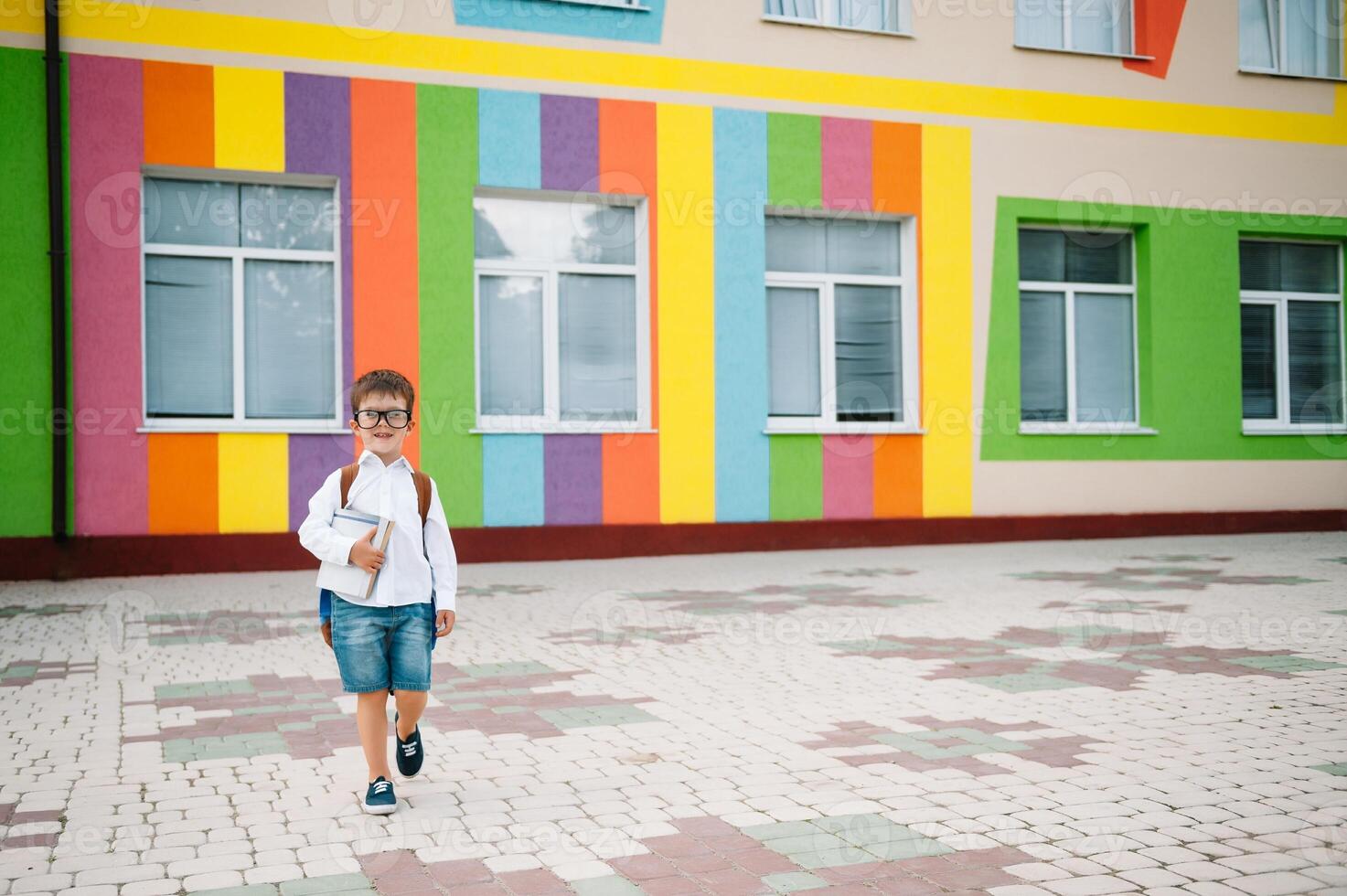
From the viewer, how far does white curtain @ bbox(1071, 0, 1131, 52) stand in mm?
15742

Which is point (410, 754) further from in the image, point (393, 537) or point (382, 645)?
point (393, 537)

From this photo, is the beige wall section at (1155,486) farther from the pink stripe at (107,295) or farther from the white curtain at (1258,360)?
the pink stripe at (107,295)

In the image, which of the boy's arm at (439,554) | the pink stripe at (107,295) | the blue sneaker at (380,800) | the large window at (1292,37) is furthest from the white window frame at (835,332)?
the blue sneaker at (380,800)

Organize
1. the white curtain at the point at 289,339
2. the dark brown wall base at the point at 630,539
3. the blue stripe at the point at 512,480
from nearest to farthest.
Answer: the dark brown wall base at the point at 630,539 → the white curtain at the point at 289,339 → the blue stripe at the point at 512,480

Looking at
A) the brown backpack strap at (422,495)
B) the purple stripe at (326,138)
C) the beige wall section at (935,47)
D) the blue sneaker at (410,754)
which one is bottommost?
the blue sneaker at (410,754)

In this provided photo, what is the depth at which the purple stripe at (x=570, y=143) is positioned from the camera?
526 inches

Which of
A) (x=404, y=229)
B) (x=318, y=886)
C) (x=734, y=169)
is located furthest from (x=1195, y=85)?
(x=318, y=886)

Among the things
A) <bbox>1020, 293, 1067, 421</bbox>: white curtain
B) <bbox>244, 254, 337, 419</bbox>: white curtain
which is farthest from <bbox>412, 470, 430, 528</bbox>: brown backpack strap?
<bbox>1020, 293, 1067, 421</bbox>: white curtain

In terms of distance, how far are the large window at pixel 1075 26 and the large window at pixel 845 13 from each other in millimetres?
1547

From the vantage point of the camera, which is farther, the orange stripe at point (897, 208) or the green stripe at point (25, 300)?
the orange stripe at point (897, 208)

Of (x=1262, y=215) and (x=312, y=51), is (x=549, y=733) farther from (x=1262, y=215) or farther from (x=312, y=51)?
(x=1262, y=215)

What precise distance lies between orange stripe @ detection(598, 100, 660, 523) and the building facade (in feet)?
0.13

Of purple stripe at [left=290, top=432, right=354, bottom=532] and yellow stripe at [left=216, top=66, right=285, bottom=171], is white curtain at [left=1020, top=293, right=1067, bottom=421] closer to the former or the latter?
purple stripe at [left=290, top=432, right=354, bottom=532]

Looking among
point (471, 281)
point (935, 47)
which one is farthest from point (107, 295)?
point (935, 47)
